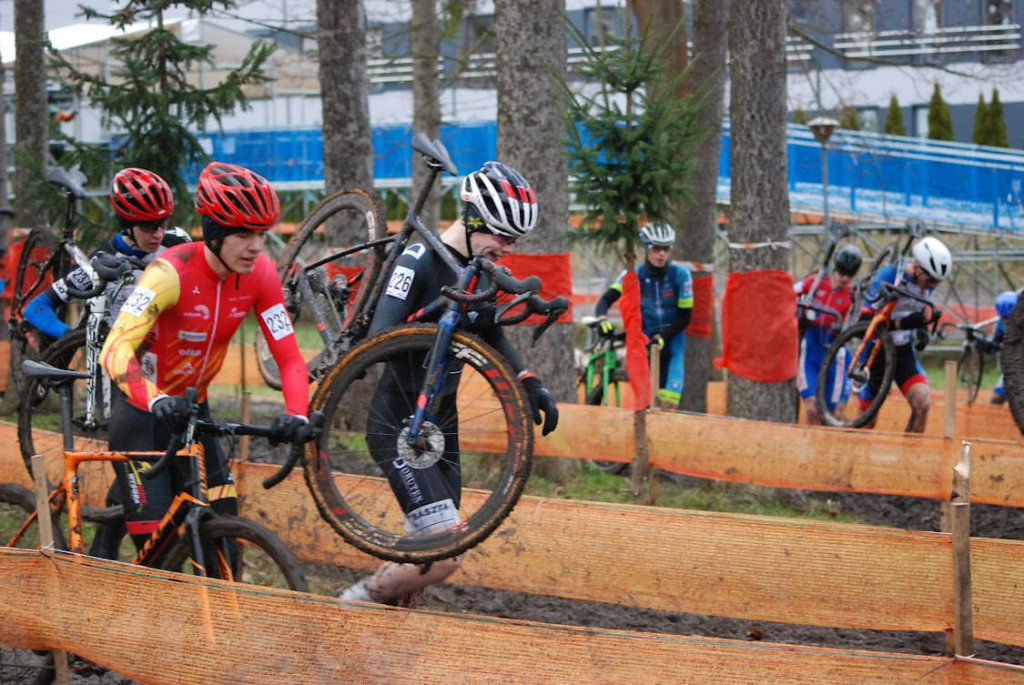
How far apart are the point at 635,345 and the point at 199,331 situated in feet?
15.7

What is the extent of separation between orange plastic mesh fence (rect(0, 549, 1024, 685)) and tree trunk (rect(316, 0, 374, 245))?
6.06m

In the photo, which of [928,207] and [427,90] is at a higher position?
[427,90]

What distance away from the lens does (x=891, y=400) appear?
13.0 metres

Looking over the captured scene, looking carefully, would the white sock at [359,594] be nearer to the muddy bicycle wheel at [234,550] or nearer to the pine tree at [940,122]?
the muddy bicycle wheel at [234,550]

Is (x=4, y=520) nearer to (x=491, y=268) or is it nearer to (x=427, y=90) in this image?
(x=491, y=268)

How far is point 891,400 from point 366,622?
9.62 metres

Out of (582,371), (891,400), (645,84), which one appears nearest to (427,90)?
(582,371)

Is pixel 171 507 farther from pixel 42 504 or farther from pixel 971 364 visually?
pixel 971 364

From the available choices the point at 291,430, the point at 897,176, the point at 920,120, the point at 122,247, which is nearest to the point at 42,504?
the point at 291,430

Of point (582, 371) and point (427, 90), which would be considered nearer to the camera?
point (582, 371)

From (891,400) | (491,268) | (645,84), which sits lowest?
(891,400)

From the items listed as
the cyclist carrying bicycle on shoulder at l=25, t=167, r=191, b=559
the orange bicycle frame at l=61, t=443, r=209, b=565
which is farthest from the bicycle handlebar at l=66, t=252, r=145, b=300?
the orange bicycle frame at l=61, t=443, r=209, b=565

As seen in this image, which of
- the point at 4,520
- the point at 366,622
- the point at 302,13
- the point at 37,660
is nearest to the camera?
the point at 366,622

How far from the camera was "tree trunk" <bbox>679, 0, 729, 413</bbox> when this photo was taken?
1238 cm
